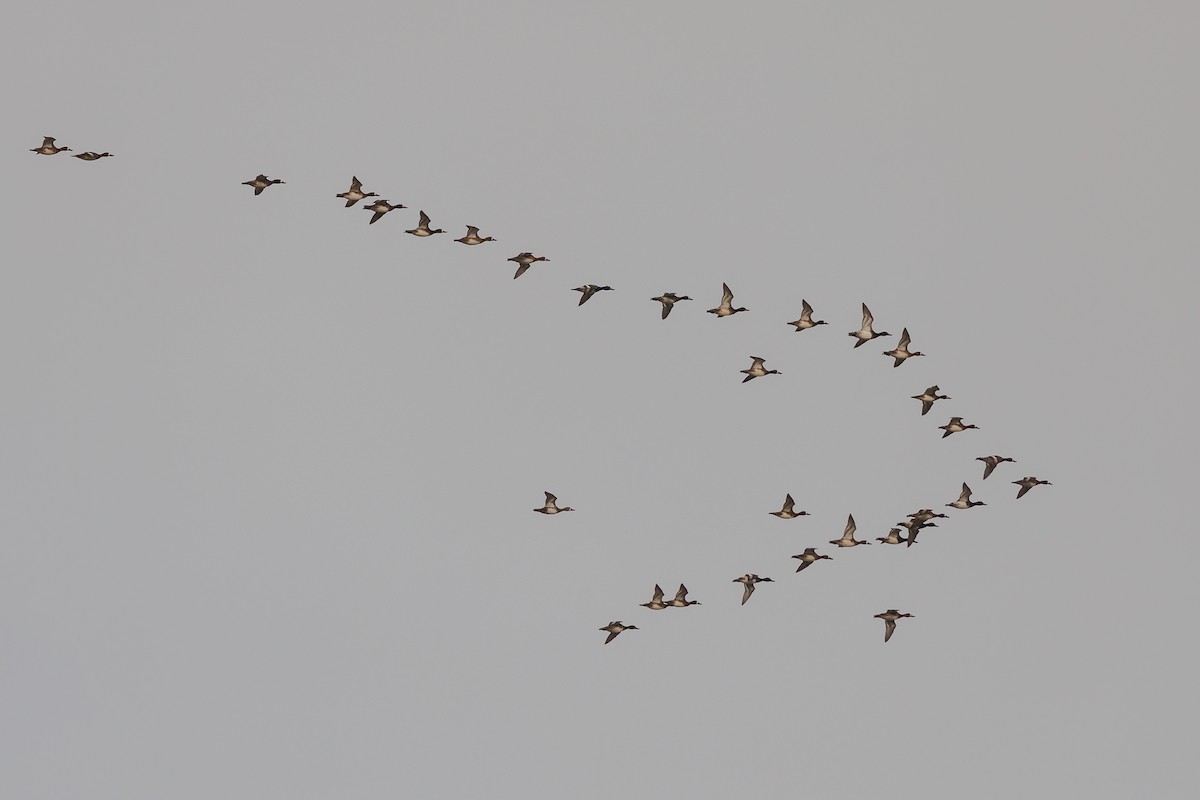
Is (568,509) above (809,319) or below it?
below

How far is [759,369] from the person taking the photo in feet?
489

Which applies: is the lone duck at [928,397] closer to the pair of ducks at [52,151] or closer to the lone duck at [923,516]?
the lone duck at [923,516]

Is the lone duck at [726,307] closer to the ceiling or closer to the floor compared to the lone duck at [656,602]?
closer to the ceiling

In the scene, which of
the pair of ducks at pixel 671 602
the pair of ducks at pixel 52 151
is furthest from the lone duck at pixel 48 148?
the pair of ducks at pixel 671 602

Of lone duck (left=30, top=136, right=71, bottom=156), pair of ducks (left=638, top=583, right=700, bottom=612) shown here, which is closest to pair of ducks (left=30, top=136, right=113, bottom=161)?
lone duck (left=30, top=136, right=71, bottom=156)

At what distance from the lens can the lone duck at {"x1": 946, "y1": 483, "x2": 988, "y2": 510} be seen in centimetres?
15400

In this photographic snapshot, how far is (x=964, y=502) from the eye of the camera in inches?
6107

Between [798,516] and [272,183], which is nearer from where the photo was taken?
[272,183]

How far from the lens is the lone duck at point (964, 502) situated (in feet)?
505

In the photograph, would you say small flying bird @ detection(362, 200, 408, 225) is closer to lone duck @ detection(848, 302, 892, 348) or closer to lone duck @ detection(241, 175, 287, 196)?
lone duck @ detection(241, 175, 287, 196)

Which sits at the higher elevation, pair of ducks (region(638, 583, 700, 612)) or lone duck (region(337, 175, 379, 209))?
lone duck (region(337, 175, 379, 209))

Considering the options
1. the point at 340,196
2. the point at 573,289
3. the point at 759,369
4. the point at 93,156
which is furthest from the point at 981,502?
the point at 93,156

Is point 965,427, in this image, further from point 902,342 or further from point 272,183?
point 272,183

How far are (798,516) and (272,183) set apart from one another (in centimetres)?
3469
